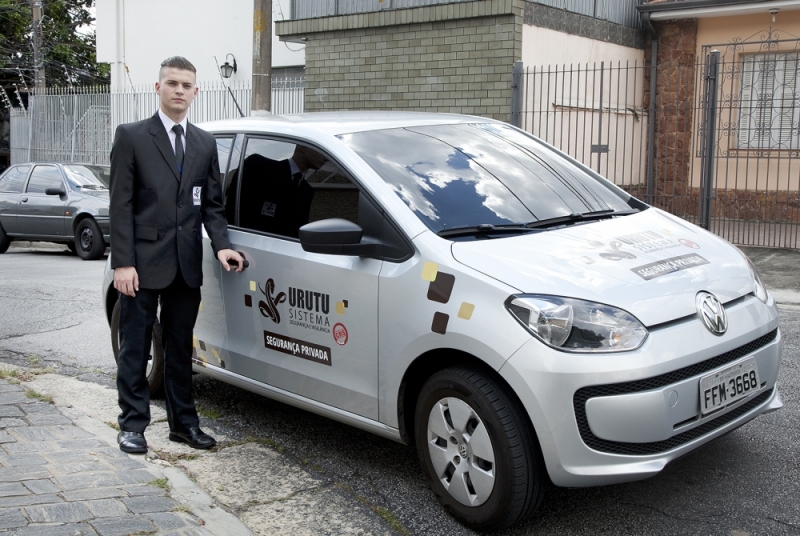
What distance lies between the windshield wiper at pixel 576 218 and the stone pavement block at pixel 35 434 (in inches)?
102

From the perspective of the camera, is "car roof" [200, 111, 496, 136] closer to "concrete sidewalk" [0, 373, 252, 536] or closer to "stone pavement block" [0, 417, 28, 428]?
"concrete sidewalk" [0, 373, 252, 536]

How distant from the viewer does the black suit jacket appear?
3.98 meters

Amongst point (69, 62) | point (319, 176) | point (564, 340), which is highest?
point (69, 62)

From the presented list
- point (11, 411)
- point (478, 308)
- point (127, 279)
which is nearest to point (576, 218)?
point (478, 308)

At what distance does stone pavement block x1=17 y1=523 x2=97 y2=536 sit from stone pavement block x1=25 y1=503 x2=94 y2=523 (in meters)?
0.05

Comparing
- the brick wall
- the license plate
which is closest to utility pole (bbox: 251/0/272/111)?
the brick wall

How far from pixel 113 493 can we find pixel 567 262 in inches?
83.1

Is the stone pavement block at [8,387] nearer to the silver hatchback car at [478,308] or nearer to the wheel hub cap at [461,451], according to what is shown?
the silver hatchback car at [478,308]

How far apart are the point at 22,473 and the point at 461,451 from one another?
6.37 feet

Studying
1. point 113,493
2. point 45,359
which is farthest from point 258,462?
point 45,359

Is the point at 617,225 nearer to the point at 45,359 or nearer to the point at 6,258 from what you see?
the point at 45,359

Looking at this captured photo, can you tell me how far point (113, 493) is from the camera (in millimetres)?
3512

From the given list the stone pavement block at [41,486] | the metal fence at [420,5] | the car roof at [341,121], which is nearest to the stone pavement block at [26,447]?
the stone pavement block at [41,486]

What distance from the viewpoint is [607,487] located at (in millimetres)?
3826
